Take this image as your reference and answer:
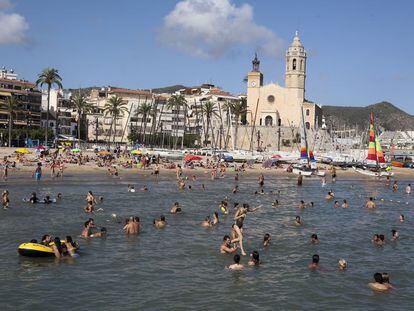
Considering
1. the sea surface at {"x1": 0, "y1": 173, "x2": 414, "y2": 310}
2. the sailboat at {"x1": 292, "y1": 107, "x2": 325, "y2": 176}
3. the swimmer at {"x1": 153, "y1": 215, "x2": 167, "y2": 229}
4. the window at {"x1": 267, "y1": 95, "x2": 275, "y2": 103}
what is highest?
the window at {"x1": 267, "y1": 95, "x2": 275, "y2": 103}

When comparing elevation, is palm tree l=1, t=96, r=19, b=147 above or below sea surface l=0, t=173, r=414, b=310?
above

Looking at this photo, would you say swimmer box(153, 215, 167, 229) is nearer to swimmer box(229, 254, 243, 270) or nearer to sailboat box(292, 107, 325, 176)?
swimmer box(229, 254, 243, 270)

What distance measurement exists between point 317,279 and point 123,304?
22.3ft

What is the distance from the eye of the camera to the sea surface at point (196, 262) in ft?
51.5

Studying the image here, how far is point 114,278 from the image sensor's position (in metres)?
17.6

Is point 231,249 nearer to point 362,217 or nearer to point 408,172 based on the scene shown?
point 362,217

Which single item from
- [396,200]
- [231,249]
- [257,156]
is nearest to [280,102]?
[257,156]

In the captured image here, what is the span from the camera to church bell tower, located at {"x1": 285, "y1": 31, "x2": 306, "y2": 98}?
123 metres

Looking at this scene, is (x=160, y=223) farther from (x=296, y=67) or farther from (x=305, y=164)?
(x=296, y=67)

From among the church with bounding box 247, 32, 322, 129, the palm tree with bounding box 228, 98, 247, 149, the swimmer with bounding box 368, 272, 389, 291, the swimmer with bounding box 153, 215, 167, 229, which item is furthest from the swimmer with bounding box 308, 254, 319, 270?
the church with bounding box 247, 32, 322, 129

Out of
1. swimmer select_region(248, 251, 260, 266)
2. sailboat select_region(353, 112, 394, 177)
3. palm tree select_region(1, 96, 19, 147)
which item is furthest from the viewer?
palm tree select_region(1, 96, 19, 147)

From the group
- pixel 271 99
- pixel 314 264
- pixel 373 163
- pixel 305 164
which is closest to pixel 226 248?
pixel 314 264

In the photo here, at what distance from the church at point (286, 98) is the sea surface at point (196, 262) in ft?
278

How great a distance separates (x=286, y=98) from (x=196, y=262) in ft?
347
